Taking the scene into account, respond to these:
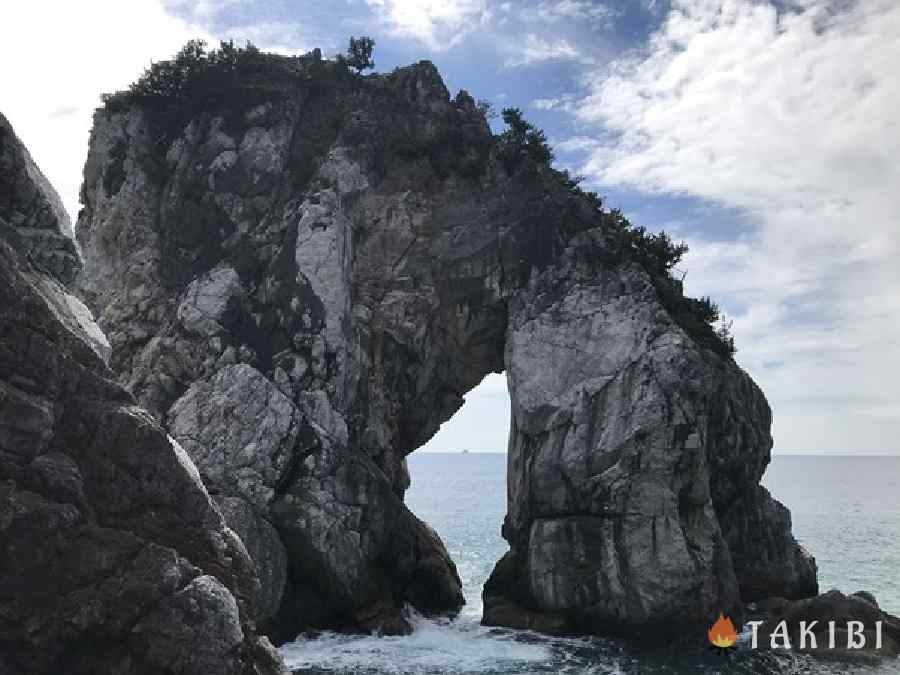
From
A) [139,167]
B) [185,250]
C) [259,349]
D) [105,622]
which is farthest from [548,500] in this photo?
[139,167]

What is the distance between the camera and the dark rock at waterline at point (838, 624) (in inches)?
971

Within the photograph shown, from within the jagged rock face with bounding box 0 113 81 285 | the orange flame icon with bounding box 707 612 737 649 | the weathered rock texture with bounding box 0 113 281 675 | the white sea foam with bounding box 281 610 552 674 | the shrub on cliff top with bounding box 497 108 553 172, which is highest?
the shrub on cliff top with bounding box 497 108 553 172

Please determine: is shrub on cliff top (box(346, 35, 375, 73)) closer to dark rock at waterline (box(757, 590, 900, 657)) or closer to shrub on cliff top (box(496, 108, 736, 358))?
shrub on cliff top (box(496, 108, 736, 358))

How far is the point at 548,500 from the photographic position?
31.0 m

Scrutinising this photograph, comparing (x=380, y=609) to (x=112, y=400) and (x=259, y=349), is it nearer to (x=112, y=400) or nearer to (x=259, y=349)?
(x=259, y=349)

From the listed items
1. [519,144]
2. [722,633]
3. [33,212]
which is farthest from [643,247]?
[33,212]

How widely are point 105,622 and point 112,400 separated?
151 inches

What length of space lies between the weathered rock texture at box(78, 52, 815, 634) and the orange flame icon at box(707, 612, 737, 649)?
2.29ft

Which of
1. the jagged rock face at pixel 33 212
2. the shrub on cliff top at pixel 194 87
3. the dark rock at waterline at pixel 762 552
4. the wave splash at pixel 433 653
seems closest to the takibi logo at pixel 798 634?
the dark rock at waterline at pixel 762 552

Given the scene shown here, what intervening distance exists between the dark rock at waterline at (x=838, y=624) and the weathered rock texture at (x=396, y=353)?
2255mm

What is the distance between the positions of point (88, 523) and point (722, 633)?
2305 cm

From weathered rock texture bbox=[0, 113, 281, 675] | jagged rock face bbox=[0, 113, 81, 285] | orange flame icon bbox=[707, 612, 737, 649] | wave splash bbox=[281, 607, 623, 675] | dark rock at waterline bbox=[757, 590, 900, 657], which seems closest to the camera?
weathered rock texture bbox=[0, 113, 281, 675]

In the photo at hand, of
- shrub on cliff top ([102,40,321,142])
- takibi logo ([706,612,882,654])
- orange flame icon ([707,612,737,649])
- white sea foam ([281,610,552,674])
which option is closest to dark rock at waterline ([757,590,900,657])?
takibi logo ([706,612,882,654])

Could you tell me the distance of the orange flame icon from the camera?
26141 millimetres
